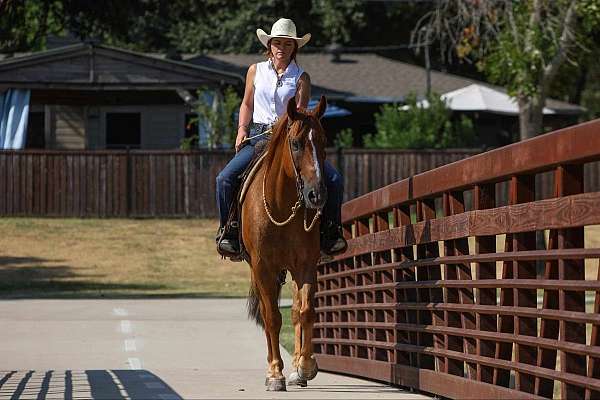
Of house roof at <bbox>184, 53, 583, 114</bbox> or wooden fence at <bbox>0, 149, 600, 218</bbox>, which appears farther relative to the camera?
house roof at <bbox>184, 53, 583, 114</bbox>

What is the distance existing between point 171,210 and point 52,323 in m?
19.4

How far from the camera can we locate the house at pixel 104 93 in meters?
42.3

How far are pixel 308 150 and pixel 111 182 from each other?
2878cm

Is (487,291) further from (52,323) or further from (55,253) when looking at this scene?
(55,253)

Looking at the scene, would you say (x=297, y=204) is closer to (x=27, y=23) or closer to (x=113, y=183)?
(x=113, y=183)

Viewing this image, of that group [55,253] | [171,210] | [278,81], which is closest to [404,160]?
[171,210]

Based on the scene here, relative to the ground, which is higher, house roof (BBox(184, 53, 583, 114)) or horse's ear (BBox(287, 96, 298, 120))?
house roof (BBox(184, 53, 583, 114))

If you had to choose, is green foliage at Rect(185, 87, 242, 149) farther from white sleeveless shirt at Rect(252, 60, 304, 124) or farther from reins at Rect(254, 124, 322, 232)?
reins at Rect(254, 124, 322, 232)

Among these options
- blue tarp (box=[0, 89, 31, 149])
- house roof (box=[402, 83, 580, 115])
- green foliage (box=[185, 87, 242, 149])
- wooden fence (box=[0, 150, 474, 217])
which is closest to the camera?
wooden fence (box=[0, 150, 474, 217])

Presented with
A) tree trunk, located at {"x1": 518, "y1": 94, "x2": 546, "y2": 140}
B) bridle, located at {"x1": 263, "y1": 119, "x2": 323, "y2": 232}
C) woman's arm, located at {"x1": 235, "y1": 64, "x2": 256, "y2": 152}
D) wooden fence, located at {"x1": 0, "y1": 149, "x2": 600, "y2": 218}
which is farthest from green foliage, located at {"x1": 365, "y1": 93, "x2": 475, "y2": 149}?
bridle, located at {"x1": 263, "y1": 119, "x2": 323, "y2": 232}

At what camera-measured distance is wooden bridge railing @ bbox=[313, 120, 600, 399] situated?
302 inches

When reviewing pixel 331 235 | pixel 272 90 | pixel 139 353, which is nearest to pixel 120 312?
pixel 139 353

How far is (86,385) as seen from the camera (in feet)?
39.2

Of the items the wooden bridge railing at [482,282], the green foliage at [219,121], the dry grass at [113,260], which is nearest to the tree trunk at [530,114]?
the dry grass at [113,260]
